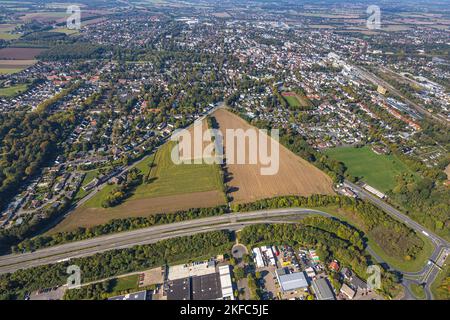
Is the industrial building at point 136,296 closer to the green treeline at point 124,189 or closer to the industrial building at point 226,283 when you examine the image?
the industrial building at point 226,283

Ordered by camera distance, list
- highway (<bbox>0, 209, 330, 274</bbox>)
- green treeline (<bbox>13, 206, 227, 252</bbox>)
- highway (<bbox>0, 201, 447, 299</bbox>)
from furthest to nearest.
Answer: green treeline (<bbox>13, 206, 227, 252</bbox>) → highway (<bbox>0, 209, 330, 274</bbox>) → highway (<bbox>0, 201, 447, 299</bbox>)

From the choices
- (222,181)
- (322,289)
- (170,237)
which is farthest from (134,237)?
(322,289)

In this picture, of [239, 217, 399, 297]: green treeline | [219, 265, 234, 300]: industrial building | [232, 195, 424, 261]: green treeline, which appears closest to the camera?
[219, 265, 234, 300]: industrial building

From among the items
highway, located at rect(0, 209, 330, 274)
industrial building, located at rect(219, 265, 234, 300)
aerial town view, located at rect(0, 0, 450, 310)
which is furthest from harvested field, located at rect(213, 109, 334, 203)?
industrial building, located at rect(219, 265, 234, 300)

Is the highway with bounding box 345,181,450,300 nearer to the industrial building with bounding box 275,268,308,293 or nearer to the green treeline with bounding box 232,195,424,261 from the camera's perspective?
the green treeline with bounding box 232,195,424,261

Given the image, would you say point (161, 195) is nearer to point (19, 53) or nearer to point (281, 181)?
point (281, 181)

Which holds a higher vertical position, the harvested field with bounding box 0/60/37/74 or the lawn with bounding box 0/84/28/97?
the harvested field with bounding box 0/60/37/74

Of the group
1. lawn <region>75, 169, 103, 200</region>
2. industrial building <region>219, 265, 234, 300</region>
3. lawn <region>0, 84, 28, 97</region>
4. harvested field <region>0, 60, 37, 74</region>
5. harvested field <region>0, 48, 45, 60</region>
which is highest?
harvested field <region>0, 48, 45, 60</region>
